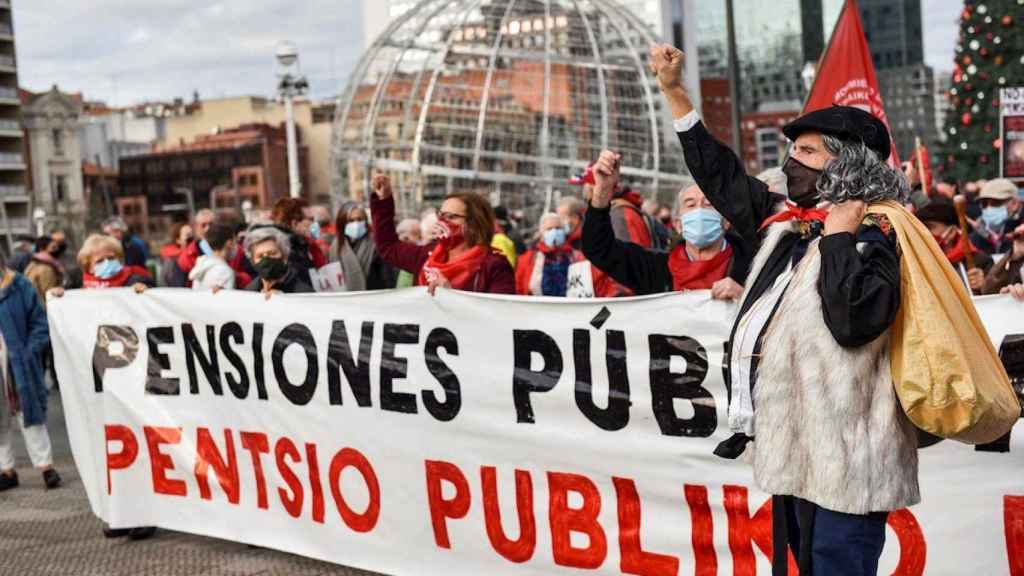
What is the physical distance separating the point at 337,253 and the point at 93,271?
2.39 metres

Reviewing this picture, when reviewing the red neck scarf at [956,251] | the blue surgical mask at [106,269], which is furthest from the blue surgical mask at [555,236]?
the red neck scarf at [956,251]

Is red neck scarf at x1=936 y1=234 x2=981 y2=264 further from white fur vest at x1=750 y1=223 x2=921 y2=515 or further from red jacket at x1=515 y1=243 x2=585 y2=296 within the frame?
white fur vest at x1=750 y1=223 x2=921 y2=515

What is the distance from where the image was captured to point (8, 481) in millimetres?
8961

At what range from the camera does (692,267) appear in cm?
588

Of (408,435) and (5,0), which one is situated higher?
(5,0)

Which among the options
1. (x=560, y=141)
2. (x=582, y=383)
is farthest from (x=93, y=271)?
(x=560, y=141)

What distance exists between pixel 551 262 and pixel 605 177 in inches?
197

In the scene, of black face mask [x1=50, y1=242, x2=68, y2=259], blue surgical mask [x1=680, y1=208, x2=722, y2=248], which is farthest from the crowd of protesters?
black face mask [x1=50, y1=242, x2=68, y2=259]


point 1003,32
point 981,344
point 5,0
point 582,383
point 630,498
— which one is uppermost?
point 5,0

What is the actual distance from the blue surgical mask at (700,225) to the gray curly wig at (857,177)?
6.74 feet

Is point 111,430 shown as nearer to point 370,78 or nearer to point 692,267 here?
point 692,267

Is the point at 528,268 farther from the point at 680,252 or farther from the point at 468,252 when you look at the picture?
the point at 680,252

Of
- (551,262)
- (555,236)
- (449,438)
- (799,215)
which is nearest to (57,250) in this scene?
(551,262)

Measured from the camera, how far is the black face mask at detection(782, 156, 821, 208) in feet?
12.3
